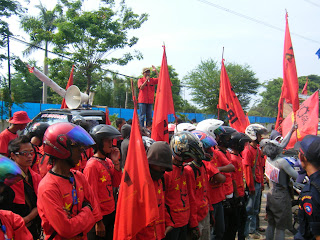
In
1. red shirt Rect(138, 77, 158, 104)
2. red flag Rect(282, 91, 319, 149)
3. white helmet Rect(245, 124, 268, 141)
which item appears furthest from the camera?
red shirt Rect(138, 77, 158, 104)

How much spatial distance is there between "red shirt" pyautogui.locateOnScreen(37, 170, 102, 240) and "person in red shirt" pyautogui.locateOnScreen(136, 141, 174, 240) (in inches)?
27.4

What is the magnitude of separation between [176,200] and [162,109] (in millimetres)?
2230

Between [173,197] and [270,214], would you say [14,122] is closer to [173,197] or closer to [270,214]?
[173,197]

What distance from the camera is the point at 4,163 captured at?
2051 mm

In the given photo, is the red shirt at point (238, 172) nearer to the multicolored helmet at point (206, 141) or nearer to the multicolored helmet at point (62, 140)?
the multicolored helmet at point (206, 141)

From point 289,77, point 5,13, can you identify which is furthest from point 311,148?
point 5,13

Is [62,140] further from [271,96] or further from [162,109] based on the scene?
[271,96]

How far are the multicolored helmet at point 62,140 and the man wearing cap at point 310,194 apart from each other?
209 centimetres

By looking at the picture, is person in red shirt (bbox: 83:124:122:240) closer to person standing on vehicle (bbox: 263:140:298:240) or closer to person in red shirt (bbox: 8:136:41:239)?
person in red shirt (bbox: 8:136:41:239)

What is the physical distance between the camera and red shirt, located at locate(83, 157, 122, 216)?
365cm

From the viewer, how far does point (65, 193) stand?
2633 mm

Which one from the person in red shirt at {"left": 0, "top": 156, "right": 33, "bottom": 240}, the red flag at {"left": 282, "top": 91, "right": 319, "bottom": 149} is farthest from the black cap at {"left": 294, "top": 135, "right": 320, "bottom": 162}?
the red flag at {"left": 282, "top": 91, "right": 319, "bottom": 149}

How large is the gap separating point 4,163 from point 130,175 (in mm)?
1248

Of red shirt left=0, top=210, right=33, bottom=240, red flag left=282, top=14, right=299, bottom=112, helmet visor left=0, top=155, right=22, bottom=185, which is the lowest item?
red shirt left=0, top=210, right=33, bottom=240
